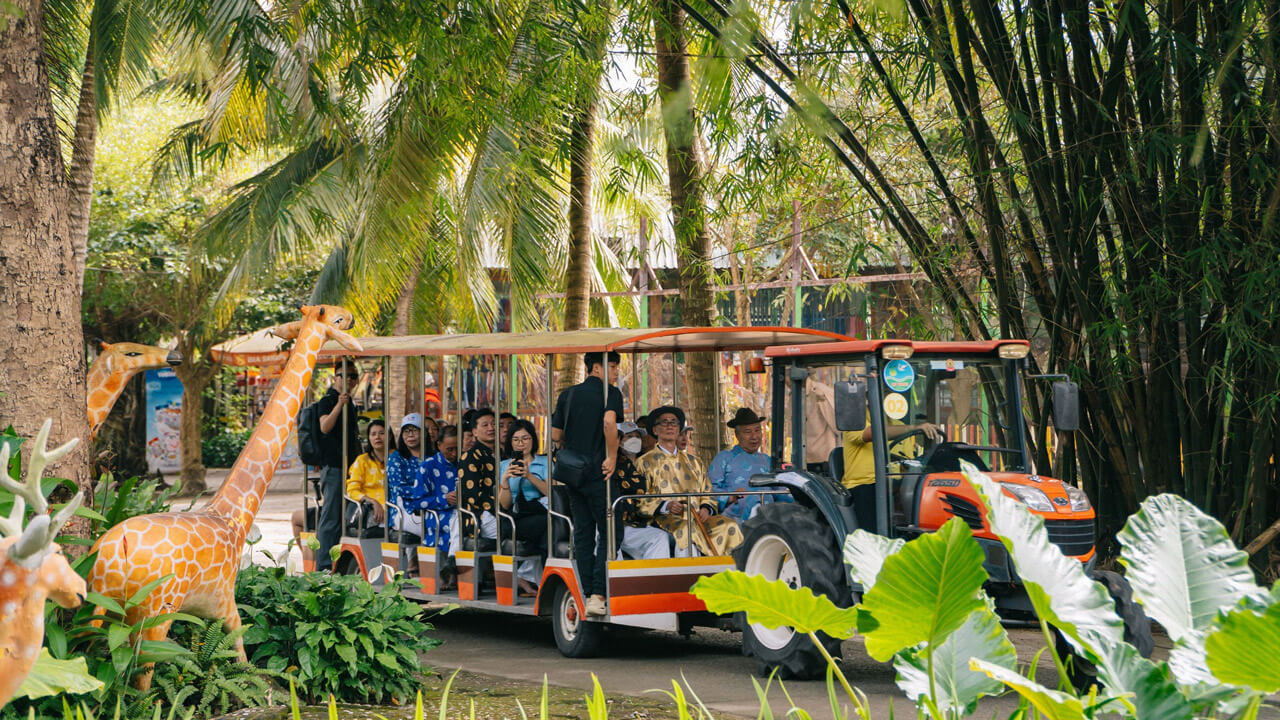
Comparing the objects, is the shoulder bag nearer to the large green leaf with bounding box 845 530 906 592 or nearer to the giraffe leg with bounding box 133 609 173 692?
the giraffe leg with bounding box 133 609 173 692

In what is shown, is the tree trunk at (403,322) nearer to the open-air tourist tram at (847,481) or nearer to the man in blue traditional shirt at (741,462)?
the open-air tourist tram at (847,481)

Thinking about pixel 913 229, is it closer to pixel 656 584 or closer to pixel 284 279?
pixel 656 584

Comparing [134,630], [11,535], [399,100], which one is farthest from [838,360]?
[399,100]

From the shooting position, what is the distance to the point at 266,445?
6434 mm

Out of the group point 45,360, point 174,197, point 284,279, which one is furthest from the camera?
point 284,279

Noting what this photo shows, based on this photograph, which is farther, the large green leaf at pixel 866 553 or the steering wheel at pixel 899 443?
the steering wheel at pixel 899 443

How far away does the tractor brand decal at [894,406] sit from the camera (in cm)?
748

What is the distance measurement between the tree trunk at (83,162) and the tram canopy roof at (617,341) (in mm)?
3852

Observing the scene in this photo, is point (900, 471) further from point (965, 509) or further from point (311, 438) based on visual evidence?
point (311, 438)

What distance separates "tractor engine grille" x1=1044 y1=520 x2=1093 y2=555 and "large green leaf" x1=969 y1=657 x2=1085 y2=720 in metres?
5.03

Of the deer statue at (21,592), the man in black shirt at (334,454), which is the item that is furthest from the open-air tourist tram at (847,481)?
the deer statue at (21,592)

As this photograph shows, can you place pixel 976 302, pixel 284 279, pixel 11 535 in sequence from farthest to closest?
pixel 284 279, pixel 976 302, pixel 11 535

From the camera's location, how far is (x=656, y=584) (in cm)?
825

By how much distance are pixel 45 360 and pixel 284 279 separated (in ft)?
65.1
